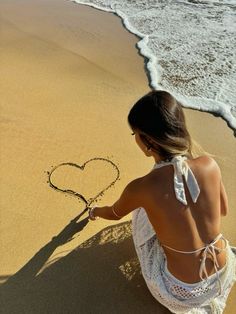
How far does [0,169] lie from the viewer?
3.15 metres

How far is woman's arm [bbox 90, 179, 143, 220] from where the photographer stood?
2.01 metres

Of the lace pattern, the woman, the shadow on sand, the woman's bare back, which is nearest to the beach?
the shadow on sand

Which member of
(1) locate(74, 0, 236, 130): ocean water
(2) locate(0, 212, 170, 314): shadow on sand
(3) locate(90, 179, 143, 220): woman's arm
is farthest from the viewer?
(1) locate(74, 0, 236, 130): ocean water

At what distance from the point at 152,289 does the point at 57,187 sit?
43.7 inches

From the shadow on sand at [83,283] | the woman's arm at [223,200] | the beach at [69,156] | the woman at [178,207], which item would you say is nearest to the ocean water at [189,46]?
the beach at [69,156]

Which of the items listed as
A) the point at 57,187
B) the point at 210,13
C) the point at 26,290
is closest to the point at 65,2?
the point at 210,13

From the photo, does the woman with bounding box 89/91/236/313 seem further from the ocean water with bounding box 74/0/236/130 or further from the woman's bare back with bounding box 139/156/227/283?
the ocean water with bounding box 74/0/236/130

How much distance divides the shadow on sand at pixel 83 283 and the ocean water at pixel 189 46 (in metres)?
1.91

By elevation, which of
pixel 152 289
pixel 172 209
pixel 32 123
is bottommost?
pixel 152 289

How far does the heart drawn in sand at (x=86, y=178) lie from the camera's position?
3.02 m

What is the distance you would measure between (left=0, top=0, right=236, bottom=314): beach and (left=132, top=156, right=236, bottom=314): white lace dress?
0.66ft

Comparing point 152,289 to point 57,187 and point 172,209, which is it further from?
point 57,187

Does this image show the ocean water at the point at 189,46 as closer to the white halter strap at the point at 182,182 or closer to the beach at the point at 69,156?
the beach at the point at 69,156

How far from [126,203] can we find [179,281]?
1.54 feet
